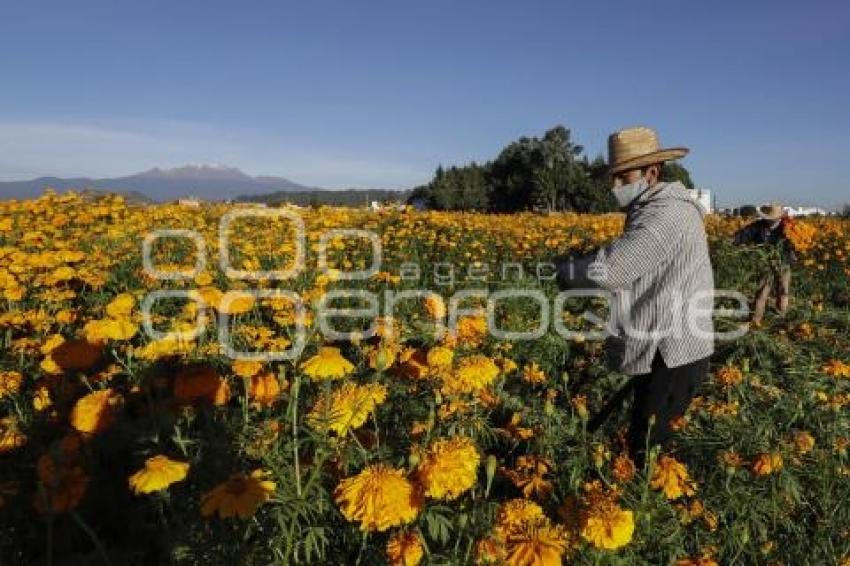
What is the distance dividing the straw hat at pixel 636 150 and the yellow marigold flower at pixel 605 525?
1777 mm

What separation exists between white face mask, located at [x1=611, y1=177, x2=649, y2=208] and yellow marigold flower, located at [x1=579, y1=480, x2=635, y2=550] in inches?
66.0

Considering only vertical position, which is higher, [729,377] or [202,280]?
[202,280]

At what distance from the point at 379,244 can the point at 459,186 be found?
51.4 meters

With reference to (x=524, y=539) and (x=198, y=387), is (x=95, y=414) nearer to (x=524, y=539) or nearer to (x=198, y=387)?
(x=198, y=387)

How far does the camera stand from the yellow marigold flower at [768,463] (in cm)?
224

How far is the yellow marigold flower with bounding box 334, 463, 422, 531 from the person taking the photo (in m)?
1.35

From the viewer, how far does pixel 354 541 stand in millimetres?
1840

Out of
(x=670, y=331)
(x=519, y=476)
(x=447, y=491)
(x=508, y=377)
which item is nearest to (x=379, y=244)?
(x=508, y=377)

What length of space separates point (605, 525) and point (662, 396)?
5.10ft

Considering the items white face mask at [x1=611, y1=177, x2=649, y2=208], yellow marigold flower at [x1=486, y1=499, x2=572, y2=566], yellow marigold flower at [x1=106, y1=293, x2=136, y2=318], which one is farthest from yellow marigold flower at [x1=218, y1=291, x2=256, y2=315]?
yellow marigold flower at [x1=486, y1=499, x2=572, y2=566]

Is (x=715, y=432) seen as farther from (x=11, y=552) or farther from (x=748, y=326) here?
(x=748, y=326)

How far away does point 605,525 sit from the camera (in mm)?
1486

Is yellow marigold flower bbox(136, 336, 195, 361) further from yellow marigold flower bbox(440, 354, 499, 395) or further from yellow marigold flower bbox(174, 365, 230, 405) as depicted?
yellow marigold flower bbox(440, 354, 499, 395)

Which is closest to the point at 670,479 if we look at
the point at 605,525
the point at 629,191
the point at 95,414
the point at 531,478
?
the point at 531,478
